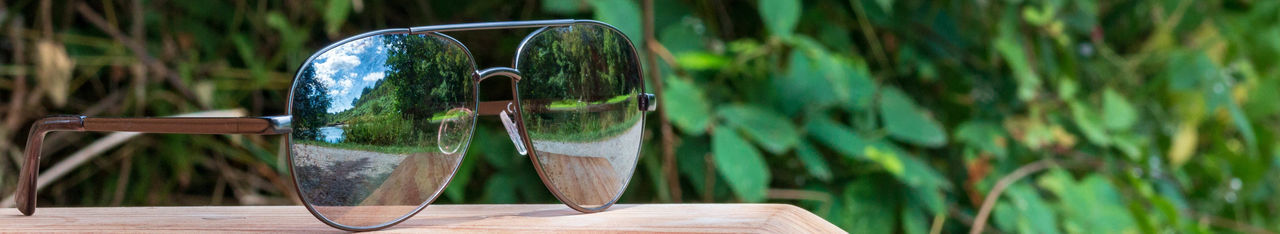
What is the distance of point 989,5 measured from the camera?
114 cm

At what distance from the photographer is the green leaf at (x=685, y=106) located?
0.80 meters

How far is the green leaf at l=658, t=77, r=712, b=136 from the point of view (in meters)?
0.80

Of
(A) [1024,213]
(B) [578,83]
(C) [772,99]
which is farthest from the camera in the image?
(A) [1024,213]

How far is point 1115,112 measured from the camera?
1217mm

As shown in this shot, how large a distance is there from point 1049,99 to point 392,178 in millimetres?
1101

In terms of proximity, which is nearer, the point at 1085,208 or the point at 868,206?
the point at 868,206

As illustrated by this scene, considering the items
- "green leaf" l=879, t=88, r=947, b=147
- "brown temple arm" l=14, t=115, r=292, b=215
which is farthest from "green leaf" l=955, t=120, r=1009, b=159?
"brown temple arm" l=14, t=115, r=292, b=215

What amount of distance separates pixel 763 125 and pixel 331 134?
531 mm

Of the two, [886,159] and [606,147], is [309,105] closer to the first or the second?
[606,147]

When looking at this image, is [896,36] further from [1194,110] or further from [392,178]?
[392,178]

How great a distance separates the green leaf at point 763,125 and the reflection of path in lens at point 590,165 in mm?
333

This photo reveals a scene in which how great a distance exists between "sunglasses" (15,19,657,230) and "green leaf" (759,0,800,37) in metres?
0.36

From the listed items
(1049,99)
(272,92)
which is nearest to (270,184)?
(272,92)

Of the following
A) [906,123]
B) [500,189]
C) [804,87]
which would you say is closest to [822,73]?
[804,87]
